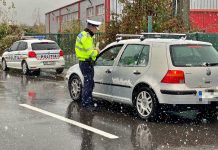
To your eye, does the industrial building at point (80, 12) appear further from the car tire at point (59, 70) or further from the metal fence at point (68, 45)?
the car tire at point (59, 70)

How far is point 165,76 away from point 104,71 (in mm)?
1861

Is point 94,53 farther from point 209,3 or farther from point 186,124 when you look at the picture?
point 209,3

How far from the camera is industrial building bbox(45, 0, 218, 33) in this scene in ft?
92.4

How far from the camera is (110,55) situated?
30.0ft

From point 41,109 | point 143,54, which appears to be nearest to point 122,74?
point 143,54

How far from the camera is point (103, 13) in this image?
47.0 meters

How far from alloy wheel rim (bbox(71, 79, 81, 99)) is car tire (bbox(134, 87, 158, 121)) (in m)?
2.26

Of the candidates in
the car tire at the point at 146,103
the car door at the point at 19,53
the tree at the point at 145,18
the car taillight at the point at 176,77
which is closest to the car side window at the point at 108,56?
the car tire at the point at 146,103

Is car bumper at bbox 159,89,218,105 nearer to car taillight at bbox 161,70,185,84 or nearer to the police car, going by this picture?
car taillight at bbox 161,70,185,84

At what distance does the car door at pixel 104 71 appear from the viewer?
8.95m

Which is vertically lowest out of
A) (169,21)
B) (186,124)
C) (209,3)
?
(186,124)

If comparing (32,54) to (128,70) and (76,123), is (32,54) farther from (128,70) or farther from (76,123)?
(76,123)

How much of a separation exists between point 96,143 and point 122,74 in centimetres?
247

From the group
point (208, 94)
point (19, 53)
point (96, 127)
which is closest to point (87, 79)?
point (96, 127)
